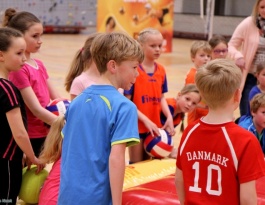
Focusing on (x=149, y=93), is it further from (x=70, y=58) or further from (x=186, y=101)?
(x=70, y=58)

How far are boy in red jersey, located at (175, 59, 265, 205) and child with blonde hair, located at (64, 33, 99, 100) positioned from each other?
174 centimetres

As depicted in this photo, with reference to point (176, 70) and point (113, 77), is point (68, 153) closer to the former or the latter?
point (113, 77)

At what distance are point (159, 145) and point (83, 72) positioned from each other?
110 cm

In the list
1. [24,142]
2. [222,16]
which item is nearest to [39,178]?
[24,142]

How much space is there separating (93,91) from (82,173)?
40 cm

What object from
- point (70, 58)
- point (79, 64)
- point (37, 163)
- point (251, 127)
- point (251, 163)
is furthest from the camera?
point (70, 58)

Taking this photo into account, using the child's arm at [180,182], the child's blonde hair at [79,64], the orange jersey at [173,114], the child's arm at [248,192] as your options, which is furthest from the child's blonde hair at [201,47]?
the child's arm at [248,192]

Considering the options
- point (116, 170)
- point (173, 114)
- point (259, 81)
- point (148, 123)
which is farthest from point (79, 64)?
point (116, 170)

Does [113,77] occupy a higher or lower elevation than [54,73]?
higher

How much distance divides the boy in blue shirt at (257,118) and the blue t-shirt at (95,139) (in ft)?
7.36

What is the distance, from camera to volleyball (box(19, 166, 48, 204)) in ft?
13.7

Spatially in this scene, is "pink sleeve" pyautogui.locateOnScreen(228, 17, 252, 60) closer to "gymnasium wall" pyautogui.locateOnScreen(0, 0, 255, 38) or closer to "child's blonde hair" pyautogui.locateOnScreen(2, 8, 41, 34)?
"child's blonde hair" pyautogui.locateOnScreen(2, 8, 41, 34)

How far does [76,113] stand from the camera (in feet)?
9.12

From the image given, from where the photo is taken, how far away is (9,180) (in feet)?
11.8
